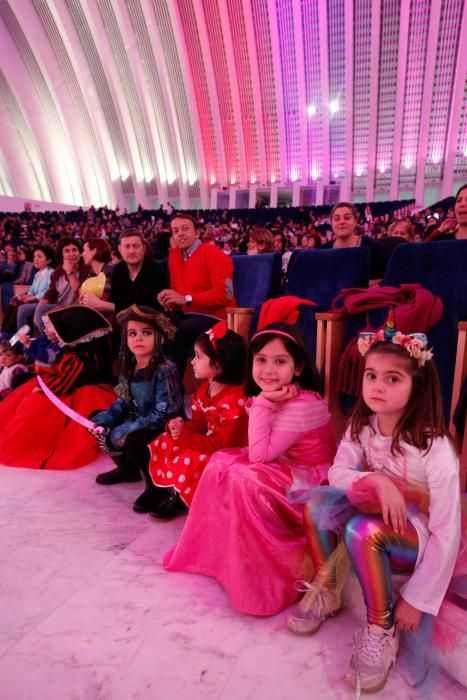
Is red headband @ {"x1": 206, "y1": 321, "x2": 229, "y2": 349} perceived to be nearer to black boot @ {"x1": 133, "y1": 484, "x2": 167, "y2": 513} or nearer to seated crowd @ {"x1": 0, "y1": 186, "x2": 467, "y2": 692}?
seated crowd @ {"x1": 0, "y1": 186, "x2": 467, "y2": 692}

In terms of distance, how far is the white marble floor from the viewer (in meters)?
0.97

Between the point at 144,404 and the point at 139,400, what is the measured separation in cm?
3

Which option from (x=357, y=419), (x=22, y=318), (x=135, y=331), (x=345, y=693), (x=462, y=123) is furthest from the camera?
(x=462, y=123)

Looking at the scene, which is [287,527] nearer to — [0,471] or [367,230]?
[0,471]

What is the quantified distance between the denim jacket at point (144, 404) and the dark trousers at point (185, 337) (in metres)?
0.57

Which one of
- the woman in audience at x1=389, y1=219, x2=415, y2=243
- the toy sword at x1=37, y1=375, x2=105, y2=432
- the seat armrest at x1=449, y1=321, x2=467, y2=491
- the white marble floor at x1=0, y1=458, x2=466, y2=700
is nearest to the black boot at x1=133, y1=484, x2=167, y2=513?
the white marble floor at x1=0, y1=458, x2=466, y2=700

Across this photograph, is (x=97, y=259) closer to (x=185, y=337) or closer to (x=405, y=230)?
(x=185, y=337)

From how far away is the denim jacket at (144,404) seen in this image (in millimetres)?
1850

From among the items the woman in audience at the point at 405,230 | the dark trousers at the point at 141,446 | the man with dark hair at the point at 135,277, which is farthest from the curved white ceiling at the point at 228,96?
the dark trousers at the point at 141,446

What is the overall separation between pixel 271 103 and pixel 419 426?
18.6 meters

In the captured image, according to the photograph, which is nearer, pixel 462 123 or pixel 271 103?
pixel 462 123

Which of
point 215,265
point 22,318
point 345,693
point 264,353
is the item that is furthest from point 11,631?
point 22,318

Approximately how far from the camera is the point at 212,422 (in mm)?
1690

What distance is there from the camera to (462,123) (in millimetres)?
14578
